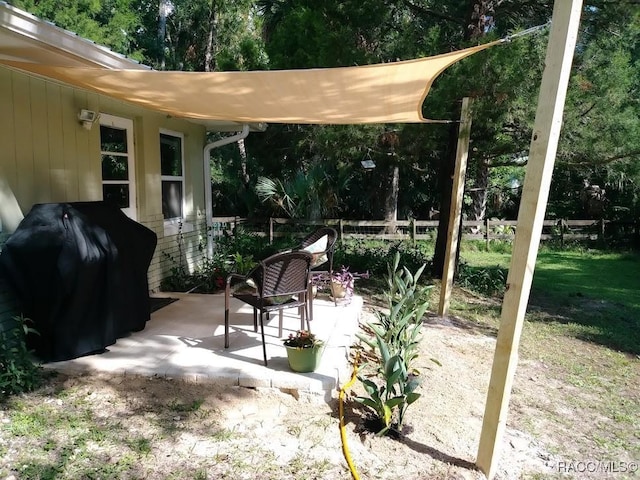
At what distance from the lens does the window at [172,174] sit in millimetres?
6383

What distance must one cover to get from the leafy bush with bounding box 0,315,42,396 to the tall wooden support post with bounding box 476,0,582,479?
9.52 feet

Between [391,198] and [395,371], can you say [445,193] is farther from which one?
[391,198]

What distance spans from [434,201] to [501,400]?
13.1m

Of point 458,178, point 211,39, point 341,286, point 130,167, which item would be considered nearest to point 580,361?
point 458,178

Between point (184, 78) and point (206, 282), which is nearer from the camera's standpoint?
point (184, 78)

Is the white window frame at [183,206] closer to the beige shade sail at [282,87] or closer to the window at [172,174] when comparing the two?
the window at [172,174]

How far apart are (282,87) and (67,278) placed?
2.12m

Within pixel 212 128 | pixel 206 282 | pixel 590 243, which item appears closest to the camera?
pixel 206 282

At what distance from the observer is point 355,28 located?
6883 mm

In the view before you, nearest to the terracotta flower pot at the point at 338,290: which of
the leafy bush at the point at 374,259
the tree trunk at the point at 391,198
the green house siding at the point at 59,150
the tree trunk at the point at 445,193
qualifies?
the tree trunk at the point at 445,193

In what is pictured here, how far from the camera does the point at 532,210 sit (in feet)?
7.74

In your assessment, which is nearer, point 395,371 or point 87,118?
point 395,371

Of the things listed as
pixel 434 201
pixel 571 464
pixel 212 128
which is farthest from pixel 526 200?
pixel 434 201

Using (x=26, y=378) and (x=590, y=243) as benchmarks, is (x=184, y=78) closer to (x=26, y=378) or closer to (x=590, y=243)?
(x=26, y=378)
